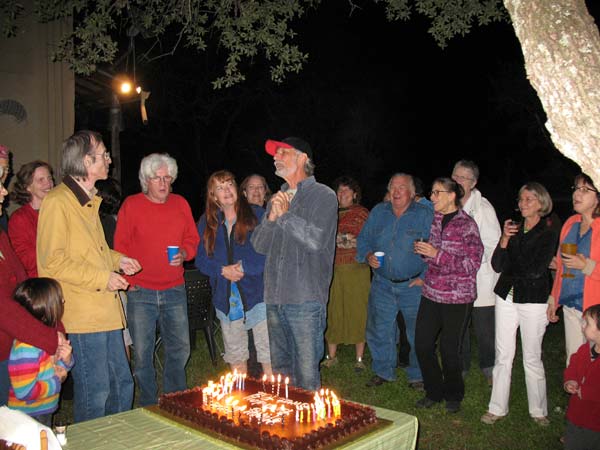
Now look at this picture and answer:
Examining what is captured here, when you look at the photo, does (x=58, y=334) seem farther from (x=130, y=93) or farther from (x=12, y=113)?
(x=130, y=93)

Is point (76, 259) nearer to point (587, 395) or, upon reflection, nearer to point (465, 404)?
point (587, 395)

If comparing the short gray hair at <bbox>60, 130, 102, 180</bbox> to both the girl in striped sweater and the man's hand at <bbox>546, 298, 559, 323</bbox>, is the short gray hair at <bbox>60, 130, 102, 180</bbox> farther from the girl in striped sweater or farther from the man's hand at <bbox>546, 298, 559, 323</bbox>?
the man's hand at <bbox>546, 298, 559, 323</bbox>

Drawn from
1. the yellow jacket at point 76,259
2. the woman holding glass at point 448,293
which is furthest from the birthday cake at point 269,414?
the woman holding glass at point 448,293

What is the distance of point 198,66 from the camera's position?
24891 millimetres

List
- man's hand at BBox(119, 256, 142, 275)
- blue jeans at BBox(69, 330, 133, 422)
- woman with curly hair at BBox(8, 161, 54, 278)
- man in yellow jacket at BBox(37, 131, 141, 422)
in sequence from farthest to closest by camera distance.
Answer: woman with curly hair at BBox(8, 161, 54, 278)
man's hand at BBox(119, 256, 142, 275)
blue jeans at BBox(69, 330, 133, 422)
man in yellow jacket at BBox(37, 131, 141, 422)

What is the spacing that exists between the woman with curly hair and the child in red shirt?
15.0 ft

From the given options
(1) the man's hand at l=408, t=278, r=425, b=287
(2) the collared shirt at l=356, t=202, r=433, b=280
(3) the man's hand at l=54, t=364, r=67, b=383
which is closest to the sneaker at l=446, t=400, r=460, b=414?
(1) the man's hand at l=408, t=278, r=425, b=287

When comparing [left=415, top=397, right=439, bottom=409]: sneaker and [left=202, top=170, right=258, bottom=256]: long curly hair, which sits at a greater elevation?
[left=202, top=170, right=258, bottom=256]: long curly hair

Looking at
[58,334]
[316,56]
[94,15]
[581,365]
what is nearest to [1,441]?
[58,334]

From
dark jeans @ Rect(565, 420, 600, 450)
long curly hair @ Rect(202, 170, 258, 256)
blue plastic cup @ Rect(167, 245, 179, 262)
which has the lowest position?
dark jeans @ Rect(565, 420, 600, 450)

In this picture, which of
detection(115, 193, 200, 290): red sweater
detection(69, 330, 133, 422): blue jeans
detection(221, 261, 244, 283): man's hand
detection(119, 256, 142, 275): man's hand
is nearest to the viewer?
detection(69, 330, 133, 422): blue jeans

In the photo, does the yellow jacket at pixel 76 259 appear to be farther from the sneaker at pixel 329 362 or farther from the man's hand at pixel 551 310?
the man's hand at pixel 551 310

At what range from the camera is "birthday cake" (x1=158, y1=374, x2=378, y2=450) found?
9.73 feet

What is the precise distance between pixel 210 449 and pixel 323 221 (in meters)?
2.00
